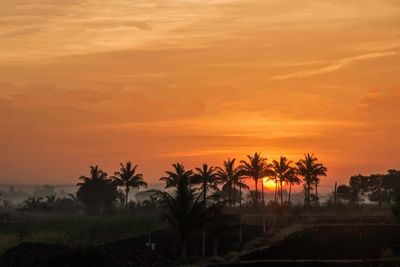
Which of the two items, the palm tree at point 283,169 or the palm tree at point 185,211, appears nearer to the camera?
the palm tree at point 185,211

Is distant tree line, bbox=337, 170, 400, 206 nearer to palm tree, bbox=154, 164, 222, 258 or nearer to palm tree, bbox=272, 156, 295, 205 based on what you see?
palm tree, bbox=272, 156, 295, 205

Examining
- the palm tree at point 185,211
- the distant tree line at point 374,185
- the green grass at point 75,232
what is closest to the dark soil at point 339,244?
the palm tree at point 185,211

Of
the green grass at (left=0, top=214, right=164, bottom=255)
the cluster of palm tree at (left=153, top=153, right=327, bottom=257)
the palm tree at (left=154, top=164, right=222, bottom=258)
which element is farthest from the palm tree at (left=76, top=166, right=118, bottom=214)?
the palm tree at (left=154, top=164, right=222, bottom=258)

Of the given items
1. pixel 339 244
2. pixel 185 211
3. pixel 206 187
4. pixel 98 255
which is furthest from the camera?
pixel 206 187

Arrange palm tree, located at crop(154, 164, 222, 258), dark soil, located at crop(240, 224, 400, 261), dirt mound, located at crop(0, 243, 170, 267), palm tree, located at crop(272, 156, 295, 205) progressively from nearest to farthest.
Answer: dirt mound, located at crop(0, 243, 170, 267) → dark soil, located at crop(240, 224, 400, 261) → palm tree, located at crop(154, 164, 222, 258) → palm tree, located at crop(272, 156, 295, 205)

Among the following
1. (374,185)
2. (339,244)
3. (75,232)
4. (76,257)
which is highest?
(374,185)

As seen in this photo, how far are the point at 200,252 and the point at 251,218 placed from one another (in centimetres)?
2825

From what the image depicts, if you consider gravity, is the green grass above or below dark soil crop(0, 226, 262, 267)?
above

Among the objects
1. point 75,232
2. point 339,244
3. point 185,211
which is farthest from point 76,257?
point 339,244

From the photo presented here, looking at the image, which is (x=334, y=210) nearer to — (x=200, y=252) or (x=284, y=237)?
(x=284, y=237)

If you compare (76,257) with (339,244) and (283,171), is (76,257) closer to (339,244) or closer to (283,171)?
(339,244)

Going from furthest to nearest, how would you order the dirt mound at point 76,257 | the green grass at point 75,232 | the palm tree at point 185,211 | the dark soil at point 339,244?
the green grass at point 75,232
the palm tree at point 185,211
the dark soil at point 339,244
the dirt mound at point 76,257

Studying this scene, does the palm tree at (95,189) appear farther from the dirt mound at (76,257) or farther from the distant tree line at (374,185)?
the dirt mound at (76,257)

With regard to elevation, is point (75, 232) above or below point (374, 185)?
below
